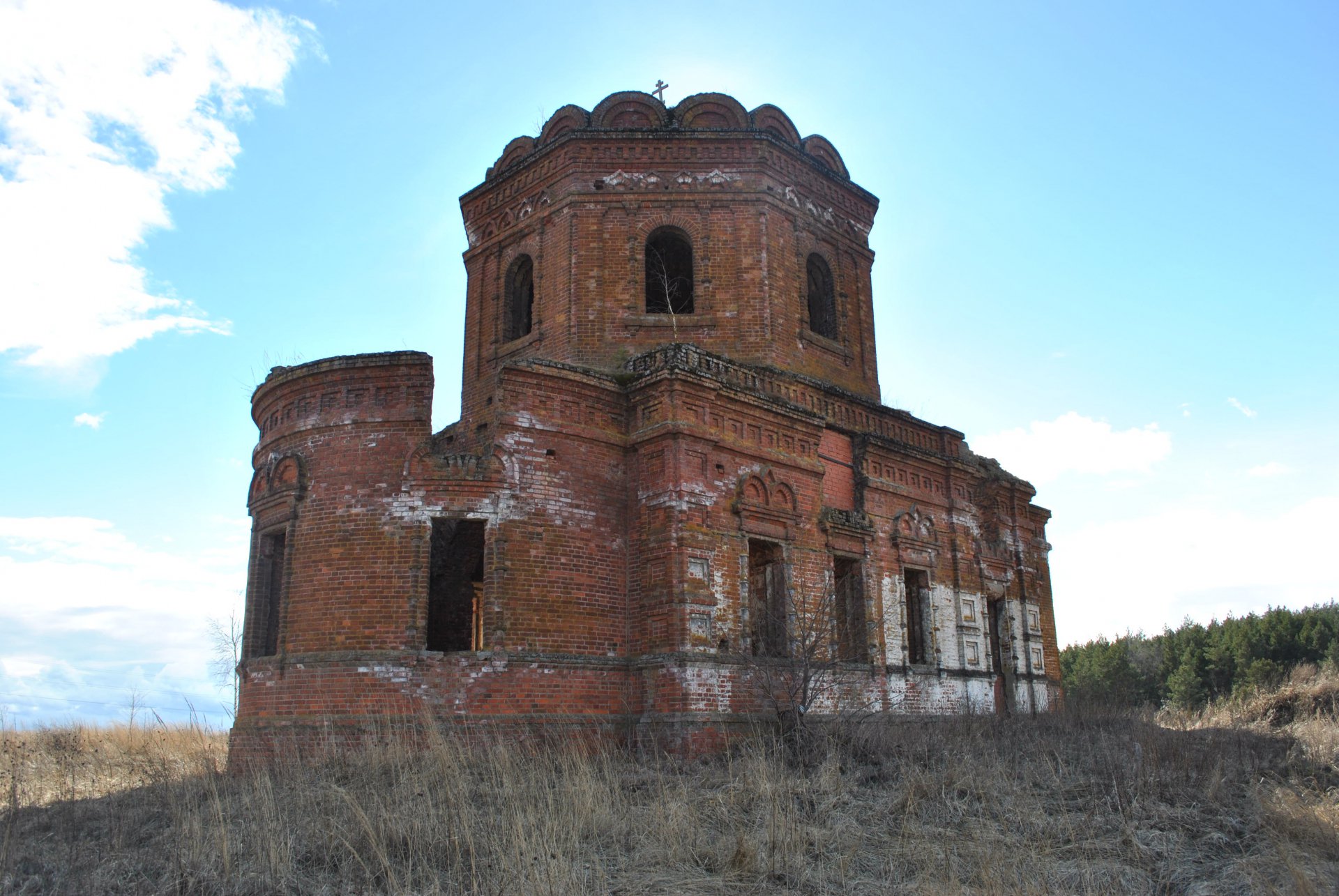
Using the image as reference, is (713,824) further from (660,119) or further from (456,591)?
(660,119)

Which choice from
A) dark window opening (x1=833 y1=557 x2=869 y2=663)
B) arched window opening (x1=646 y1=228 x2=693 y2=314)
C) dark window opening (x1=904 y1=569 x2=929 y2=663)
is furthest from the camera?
dark window opening (x1=904 y1=569 x2=929 y2=663)

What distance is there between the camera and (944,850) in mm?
6562

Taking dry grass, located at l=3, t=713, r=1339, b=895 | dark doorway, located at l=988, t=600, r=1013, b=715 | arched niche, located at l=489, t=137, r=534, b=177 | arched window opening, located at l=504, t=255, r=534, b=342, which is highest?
arched niche, located at l=489, t=137, r=534, b=177

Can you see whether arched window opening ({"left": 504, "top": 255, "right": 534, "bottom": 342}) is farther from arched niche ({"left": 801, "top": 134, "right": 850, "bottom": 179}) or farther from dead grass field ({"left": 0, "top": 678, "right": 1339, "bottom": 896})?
dead grass field ({"left": 0, "top": 678, "right": 1339, "bottom": 896})

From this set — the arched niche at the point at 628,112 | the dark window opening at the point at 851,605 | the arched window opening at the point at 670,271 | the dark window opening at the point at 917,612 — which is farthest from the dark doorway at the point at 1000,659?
the arched niche at the point at 628,112

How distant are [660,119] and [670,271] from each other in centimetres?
251

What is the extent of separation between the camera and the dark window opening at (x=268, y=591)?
12.5m

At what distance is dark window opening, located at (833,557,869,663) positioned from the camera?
1377 centimetres

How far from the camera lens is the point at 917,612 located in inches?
623

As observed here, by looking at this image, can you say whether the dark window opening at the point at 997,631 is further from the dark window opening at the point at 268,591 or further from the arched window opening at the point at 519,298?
the dark window opening at the point at 268,591

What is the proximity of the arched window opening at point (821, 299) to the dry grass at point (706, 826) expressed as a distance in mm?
7883

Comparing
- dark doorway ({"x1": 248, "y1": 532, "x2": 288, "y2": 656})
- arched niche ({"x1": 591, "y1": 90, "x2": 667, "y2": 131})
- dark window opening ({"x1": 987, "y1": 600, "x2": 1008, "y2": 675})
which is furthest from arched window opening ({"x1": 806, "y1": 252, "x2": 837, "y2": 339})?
dark doorway ({"x1": 248, "y1": 532, "x2": 288, "y2": 656})

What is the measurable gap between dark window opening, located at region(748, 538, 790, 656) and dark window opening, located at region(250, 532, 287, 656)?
621 cm

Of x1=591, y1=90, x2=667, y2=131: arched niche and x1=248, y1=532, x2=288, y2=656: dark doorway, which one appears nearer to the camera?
x1=248, y1=532, x2=288, y2=656: dark doorway
